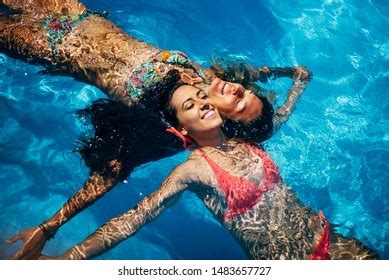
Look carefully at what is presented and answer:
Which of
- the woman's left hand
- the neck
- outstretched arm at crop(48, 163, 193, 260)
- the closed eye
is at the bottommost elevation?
outstretched arm at crop(48, 163, 193, 260)

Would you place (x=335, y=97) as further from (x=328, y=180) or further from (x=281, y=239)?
(x=281, y=239)

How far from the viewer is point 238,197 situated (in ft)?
Answer: 11.8

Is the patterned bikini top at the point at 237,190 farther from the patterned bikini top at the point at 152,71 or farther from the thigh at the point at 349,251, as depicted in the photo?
the patterned bikini top at the point at 152,71

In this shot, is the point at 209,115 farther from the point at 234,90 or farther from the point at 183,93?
the point at 234,90

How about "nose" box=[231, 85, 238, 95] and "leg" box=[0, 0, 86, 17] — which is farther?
"leg" box=[0, 0, 86, 17]

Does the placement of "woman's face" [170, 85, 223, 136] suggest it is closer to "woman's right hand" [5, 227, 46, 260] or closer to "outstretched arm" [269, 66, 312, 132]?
"outstretched arm" [269, 66, 312, 132]

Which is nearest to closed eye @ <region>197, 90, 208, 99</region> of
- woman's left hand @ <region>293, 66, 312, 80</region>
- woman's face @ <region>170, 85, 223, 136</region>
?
woman's face @ <region>170, 85, 223, 136</region>

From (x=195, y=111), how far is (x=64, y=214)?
1.63m

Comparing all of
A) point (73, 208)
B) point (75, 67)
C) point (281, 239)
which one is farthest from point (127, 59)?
point (281, 239)

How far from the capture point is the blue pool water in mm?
5051

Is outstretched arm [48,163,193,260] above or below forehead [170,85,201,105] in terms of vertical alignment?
below

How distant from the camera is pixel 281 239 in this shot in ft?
12.1

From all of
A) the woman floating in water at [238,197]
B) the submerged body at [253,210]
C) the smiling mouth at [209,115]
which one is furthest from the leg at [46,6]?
the submerged body at [253,210]
